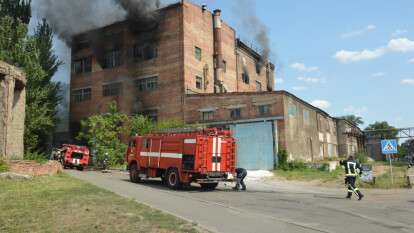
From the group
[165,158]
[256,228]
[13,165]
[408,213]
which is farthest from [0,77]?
[408,213]

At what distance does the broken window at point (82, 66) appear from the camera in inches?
2019

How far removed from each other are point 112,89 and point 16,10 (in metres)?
12.8

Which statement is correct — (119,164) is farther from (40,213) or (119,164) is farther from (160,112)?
(40,213)

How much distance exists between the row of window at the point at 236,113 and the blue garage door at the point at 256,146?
123 cm

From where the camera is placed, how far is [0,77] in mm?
21250

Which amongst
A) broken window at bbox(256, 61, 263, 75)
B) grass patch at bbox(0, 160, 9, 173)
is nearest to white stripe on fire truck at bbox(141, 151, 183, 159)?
grass patch at bbox(0, 160, 9, 173)

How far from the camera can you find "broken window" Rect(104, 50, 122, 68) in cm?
4816

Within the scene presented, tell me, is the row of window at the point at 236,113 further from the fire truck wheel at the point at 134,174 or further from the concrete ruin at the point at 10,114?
the concrete ruin at the point at 10,114

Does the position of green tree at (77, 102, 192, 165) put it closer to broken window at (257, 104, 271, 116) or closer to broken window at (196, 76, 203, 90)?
broken window at (196, 76, 203, 90)

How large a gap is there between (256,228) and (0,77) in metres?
17.2

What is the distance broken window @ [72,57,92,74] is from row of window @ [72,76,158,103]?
2433 mm

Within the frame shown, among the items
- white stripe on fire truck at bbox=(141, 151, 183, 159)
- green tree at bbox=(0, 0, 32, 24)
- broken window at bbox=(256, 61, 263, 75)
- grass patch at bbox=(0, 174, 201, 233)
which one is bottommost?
grass patch at bbox=(0, 174, 201, 233)

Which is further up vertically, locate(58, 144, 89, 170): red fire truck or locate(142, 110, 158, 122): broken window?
locate(142, 110, 158, 122): broken window

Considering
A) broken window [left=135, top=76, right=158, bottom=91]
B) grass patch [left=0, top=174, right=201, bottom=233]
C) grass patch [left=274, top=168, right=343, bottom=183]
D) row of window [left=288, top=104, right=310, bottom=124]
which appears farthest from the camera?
broken window [left=135, top=76, right=158, bottom=91]
